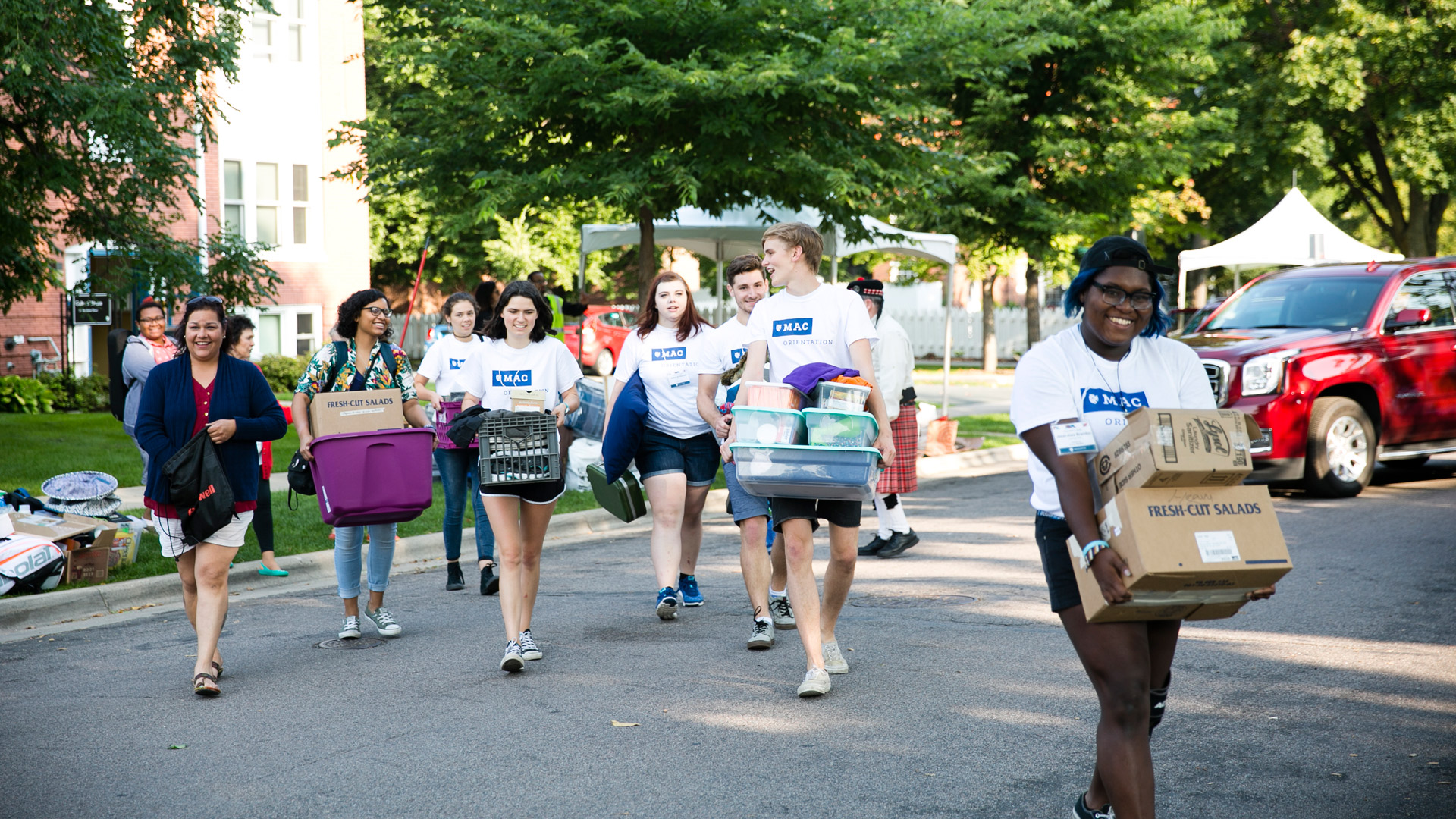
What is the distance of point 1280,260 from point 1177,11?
7.32 metres

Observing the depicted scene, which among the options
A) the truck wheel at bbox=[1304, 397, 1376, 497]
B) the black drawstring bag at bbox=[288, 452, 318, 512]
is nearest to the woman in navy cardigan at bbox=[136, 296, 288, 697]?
the black drawstring bag at bbox=[288, 452, 318, 512]

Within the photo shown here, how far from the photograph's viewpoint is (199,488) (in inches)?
221

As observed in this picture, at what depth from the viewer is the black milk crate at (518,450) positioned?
5996 mm

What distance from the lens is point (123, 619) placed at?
297 inches

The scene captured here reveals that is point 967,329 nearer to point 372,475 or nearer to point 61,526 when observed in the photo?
point 61,526

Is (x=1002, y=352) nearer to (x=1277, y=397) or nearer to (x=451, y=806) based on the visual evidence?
(x=1277, y=397)

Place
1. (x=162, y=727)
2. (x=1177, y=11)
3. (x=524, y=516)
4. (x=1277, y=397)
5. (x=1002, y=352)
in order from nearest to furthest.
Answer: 1. (x=162, y=727)
2. (x=524, y=516)
3. (x=1277, y=397)
4. (x=1177, y=11)
5. (x=1002, y=352)

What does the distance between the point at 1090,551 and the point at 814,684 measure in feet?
7.68

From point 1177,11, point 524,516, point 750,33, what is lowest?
point 524,516

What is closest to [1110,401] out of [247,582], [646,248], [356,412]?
[356,412]

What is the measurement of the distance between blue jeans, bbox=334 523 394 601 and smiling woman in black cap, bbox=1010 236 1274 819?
4.17 metres

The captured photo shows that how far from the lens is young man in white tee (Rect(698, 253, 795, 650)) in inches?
234

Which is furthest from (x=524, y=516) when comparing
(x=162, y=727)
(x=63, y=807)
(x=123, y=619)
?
(x=123, y=619)

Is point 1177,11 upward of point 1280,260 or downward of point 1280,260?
upward
